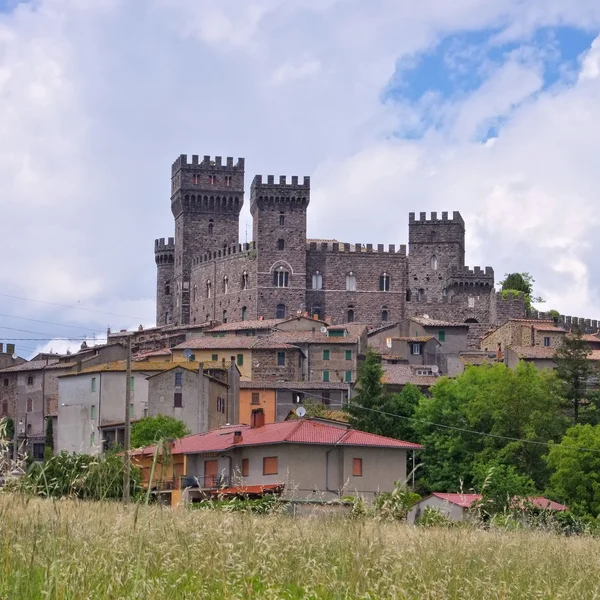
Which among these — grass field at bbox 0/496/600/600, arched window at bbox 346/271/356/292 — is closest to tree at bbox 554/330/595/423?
arched window at bbox 346/271/356/292

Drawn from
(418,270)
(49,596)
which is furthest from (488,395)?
(49,596)

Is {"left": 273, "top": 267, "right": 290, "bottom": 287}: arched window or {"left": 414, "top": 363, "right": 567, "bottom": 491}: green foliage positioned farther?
{"left": 273, "top": 267, "right": 290, "bottom": 287}: arched window

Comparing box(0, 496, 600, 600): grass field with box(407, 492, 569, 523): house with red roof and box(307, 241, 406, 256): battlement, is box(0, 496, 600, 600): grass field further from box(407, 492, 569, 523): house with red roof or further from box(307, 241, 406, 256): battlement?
box(307, 241, 406, 256): battlement

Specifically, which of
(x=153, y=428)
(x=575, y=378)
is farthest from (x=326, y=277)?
(x=153, y=428)

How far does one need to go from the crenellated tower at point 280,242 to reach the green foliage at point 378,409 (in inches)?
1135

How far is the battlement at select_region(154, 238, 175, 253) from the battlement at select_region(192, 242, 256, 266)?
7.95m

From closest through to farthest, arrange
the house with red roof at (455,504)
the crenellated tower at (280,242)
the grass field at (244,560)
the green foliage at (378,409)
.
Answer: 1. the grass field at (244,560)
2. the house with red roof at (455,504)
3. the green foliage at (378,409)
4. the crenellated tower at (280,242)

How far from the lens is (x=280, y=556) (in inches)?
334

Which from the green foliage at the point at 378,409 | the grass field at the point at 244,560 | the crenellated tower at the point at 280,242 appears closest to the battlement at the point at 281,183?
→ the crenellated tower at the point at 280,242

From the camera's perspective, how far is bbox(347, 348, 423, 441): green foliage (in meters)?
57.3

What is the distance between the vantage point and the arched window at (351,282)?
91750 mm

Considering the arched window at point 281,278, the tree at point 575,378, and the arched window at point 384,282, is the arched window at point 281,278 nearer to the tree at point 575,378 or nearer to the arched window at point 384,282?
the arched window at point 384,282

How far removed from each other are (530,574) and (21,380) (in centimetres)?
6876

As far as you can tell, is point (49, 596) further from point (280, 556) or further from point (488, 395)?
point (488, 395)
